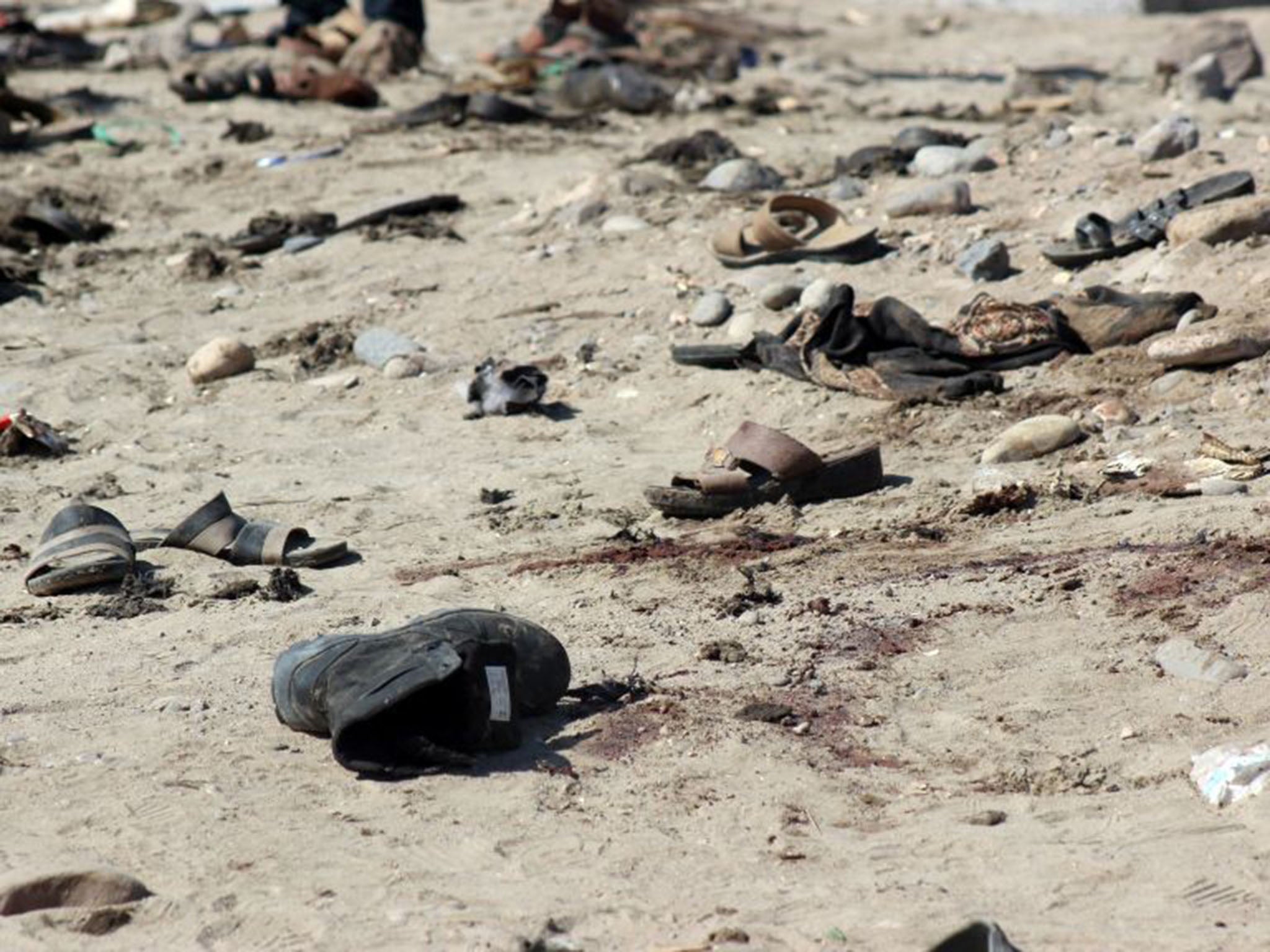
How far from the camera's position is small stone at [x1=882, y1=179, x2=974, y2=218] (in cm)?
761

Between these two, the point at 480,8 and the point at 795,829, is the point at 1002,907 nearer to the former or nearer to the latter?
the point at 795,829

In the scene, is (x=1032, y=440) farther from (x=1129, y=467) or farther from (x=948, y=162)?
A: (x=948, y=162)

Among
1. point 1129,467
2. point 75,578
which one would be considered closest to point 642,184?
point 1129,467

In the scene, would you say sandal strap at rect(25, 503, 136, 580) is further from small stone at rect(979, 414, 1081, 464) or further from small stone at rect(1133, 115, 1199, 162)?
small stone at rect(1133, 115, 1199, 162)

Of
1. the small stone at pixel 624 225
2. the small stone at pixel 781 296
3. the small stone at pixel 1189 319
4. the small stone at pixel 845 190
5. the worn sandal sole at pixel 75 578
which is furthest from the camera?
the small stone at pixel 845 190

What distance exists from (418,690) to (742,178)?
5.41 meters

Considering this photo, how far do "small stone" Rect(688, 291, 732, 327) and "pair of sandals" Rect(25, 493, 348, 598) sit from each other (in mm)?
2311

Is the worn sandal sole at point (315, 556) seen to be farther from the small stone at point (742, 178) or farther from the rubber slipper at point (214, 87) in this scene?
the rubber slipper at point (214, 87)

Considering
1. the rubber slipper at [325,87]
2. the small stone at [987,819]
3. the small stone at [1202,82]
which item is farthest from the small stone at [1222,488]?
the rubber slipper at [325,87]

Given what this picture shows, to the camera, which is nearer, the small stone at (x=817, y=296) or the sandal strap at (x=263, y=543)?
the sandal strap at (x=263, y=543)

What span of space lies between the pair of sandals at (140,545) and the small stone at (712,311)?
2.31m

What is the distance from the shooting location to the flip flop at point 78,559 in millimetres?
4738

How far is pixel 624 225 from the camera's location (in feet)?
26.2

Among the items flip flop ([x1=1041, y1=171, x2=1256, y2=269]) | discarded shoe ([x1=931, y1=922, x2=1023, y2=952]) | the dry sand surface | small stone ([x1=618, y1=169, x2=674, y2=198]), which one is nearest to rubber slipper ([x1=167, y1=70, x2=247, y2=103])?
the dry sand surface
